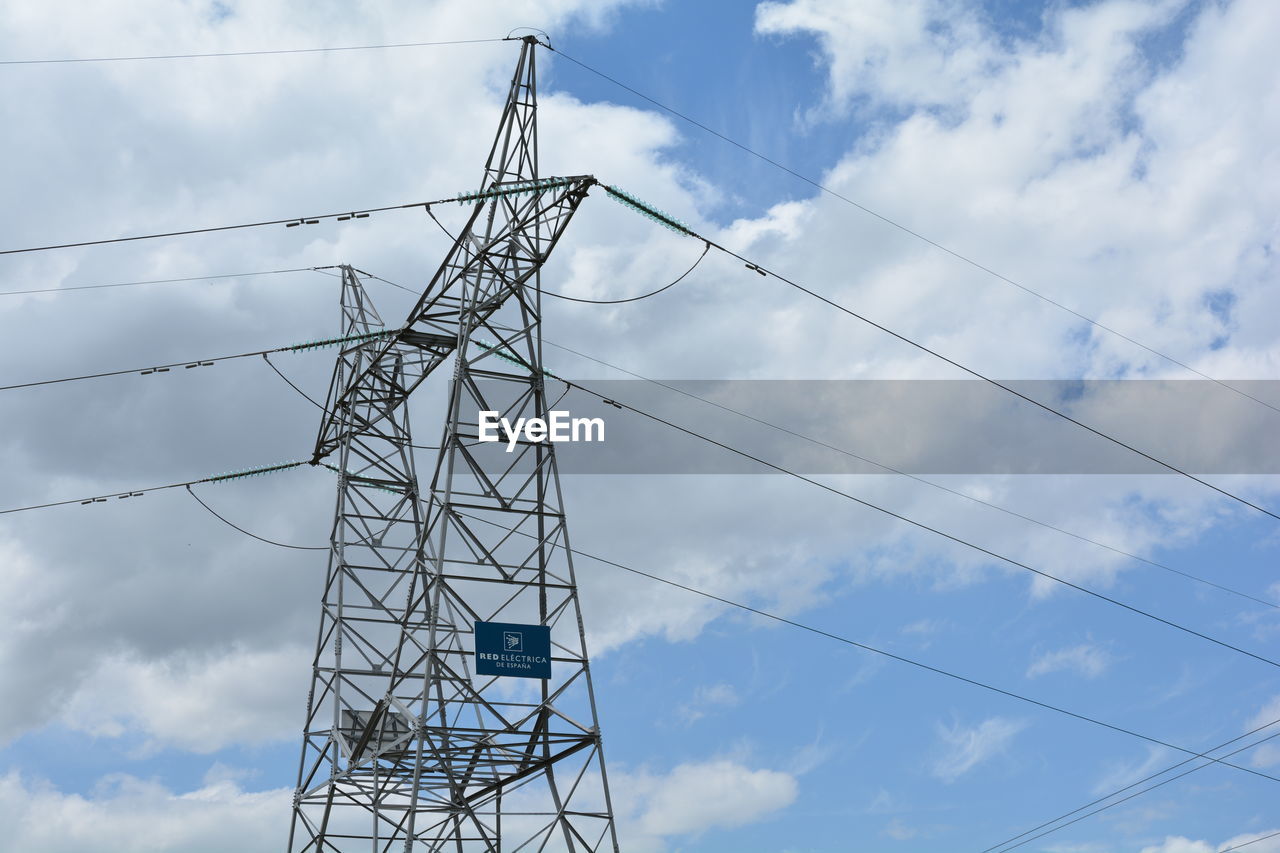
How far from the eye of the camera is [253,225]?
33.1 m

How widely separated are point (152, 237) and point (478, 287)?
7694 millimetres

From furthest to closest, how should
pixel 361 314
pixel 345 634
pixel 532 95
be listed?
pixel 361 314 → pixel 345 634 → pixel 532 95

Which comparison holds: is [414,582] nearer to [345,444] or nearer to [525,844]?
[525,844]

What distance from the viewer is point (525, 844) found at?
1268 inches

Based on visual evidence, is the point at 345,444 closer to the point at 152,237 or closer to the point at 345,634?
the point at 345,634

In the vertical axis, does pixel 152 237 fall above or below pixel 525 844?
above

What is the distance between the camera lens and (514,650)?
32.4 m

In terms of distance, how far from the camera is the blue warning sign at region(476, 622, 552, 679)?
3206 centimetres

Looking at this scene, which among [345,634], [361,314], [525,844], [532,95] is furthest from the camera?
[361,314]

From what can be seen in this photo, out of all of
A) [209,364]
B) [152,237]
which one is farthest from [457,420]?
[209,364]

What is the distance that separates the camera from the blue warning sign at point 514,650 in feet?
105

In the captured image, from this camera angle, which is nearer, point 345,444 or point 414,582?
point 414,582

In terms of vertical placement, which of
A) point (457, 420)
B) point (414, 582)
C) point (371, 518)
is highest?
point (371, 518)

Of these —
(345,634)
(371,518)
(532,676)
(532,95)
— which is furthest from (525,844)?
(532,95)
